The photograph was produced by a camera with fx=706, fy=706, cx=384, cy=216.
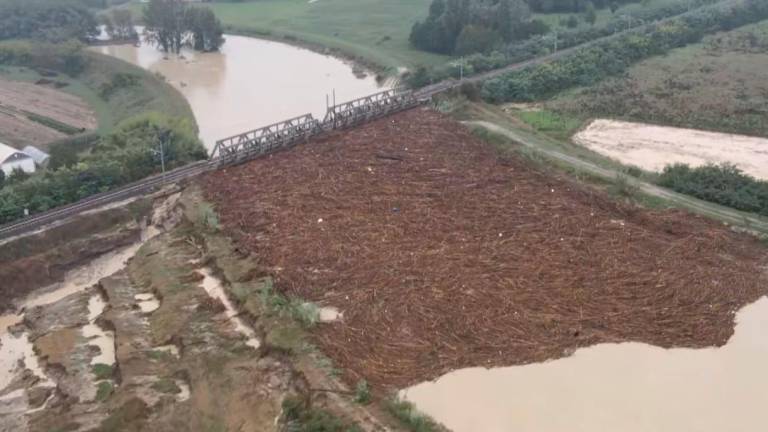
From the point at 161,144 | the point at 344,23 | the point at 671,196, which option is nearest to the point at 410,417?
the point at 671,196

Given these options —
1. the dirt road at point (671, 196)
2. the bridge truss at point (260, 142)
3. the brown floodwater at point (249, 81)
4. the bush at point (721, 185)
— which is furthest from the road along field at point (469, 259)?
the brown floodwater at point (249, 81)

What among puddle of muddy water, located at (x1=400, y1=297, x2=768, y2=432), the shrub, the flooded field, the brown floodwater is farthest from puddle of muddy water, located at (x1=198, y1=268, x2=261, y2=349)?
the flooded field

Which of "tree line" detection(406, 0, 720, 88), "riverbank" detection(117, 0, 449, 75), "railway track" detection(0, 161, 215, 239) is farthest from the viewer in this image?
"riverbank" detection(117, 0, 449, 75)

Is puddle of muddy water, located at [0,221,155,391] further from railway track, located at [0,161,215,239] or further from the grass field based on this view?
the grass field

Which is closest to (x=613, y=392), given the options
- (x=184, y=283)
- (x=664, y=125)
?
(x=184, y=283)

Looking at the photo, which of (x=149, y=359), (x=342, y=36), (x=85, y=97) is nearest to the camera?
(x=149, y=359)

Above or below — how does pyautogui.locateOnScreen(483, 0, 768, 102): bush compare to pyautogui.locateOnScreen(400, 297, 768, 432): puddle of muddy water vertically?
above

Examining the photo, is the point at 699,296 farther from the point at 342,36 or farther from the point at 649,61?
the point at 342,36
